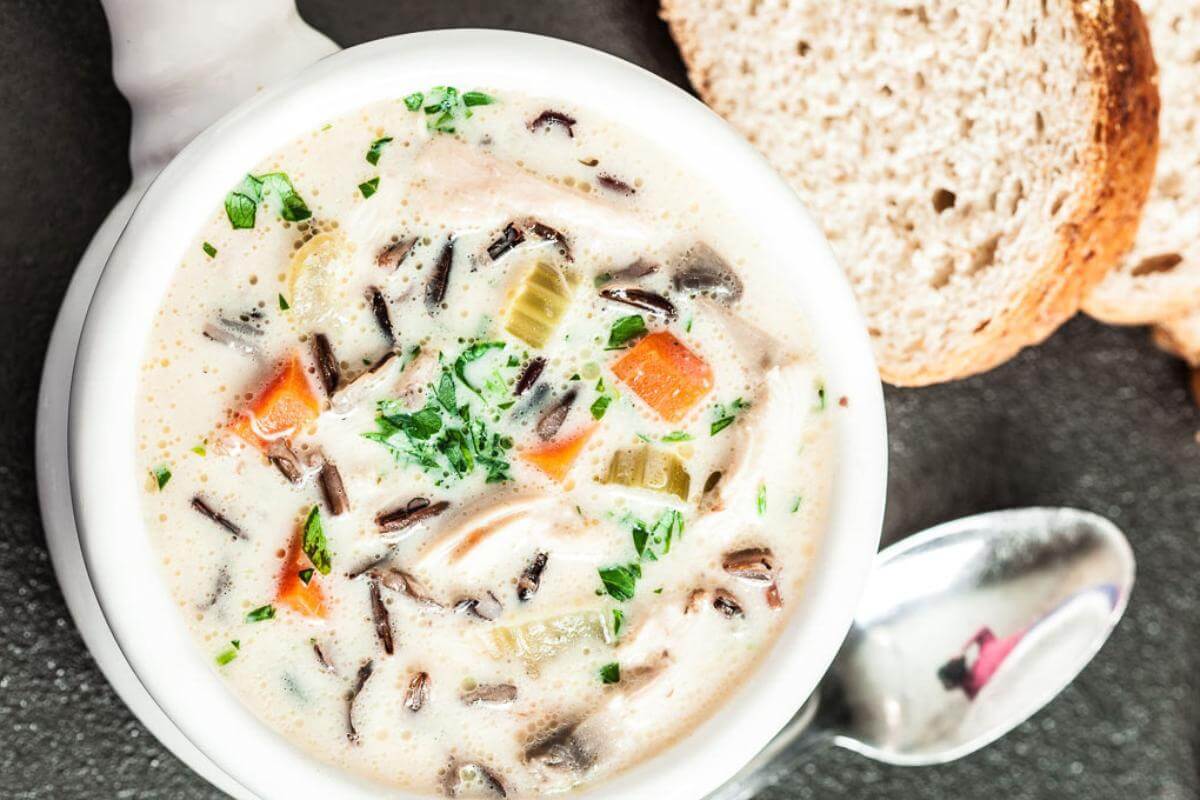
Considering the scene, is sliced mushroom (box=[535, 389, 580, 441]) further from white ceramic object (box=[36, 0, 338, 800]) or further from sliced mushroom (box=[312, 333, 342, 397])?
white ceramic object (box=[36, 0, 338, 800])

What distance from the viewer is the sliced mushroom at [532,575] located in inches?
57.2

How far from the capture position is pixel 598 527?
1.47m

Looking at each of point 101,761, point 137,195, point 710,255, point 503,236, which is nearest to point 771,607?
point 710,255

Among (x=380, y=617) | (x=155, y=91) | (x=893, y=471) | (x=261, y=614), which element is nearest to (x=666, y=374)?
(x=380, y=617)

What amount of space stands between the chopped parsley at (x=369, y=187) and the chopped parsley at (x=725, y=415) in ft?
1.53

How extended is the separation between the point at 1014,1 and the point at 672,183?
80 centimetres

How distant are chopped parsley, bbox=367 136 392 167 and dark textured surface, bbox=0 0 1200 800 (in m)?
0.59

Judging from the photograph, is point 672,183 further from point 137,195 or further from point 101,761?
point 101,761

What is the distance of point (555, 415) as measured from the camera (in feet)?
4.72

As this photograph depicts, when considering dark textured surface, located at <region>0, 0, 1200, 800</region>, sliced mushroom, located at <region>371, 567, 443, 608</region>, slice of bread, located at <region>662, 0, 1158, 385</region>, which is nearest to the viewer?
sliced mushroom, located at <region>371, 567, 443, 608</region>

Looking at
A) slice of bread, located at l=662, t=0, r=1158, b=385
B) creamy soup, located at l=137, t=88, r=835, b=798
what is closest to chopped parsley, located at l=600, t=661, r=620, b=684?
creamy soup, located at l=137, t=88, r=835, b=798

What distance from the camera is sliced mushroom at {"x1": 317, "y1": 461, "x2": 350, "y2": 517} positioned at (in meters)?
1.38

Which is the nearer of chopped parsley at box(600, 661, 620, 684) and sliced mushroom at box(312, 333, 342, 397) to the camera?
sliced mushroom at box(312, 333, 342, 397)

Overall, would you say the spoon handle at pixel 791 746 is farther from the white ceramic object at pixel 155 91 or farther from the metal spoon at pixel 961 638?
the white ceramic object at pixel 155 91
